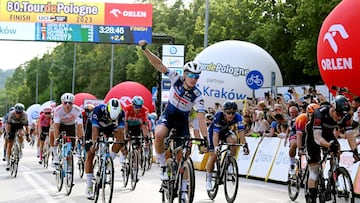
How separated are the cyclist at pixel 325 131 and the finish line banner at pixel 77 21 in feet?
104

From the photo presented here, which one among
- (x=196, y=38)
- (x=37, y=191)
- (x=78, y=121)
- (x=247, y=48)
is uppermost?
(x=196, y=38)

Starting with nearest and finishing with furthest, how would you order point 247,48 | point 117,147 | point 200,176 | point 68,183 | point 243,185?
point 68,183 < point 117,147 < point 243,185 < point 200,176 < point 247,48

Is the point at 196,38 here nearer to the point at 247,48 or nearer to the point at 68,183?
the point at 247,48

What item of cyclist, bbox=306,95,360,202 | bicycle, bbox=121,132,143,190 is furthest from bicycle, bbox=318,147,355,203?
bicycle, bbox=121,132,143,190

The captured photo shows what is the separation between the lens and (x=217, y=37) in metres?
55.0

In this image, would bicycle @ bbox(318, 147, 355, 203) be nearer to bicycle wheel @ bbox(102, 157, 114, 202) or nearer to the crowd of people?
the crowd of people

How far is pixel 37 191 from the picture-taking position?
47.7 ft

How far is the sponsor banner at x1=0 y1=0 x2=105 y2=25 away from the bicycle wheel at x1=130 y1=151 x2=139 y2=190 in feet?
86.5

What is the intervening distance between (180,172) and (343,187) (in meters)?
2.20

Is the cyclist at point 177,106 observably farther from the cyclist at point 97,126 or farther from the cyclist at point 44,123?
the cyclist at point 44,123

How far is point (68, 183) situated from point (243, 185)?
4662 millimetres

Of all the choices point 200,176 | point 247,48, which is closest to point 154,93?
point 247,48

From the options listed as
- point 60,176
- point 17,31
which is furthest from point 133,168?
point 17,31

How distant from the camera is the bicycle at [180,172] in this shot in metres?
10.1
